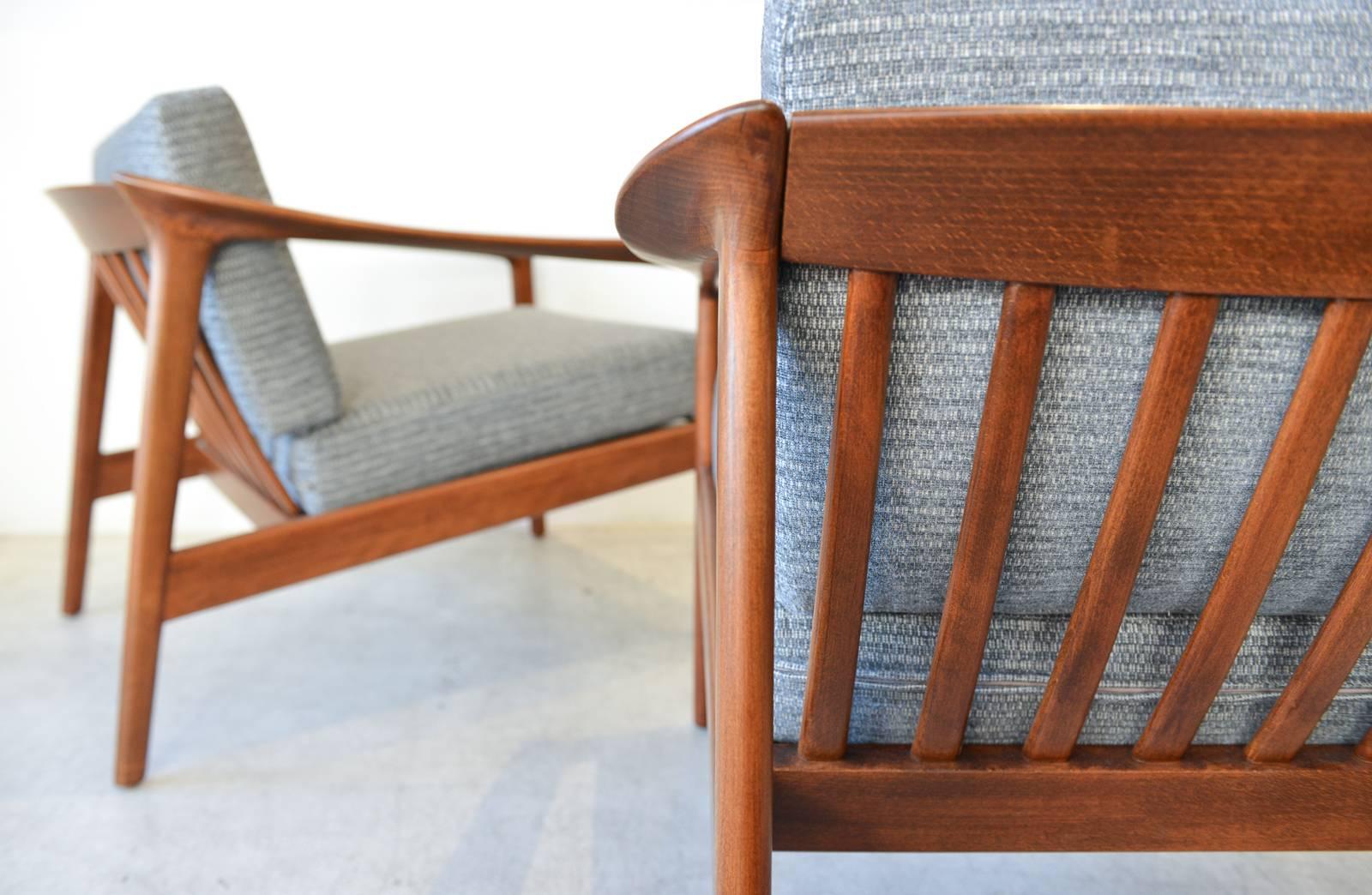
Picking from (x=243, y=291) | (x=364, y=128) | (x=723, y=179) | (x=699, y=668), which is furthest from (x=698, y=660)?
(x=364, y=128)

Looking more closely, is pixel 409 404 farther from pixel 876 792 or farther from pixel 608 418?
pixel 876 792

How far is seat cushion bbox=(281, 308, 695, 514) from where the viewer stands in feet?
3.55

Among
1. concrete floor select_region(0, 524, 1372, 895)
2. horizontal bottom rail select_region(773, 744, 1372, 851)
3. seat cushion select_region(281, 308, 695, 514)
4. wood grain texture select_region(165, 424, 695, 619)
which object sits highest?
horizontal bottom rail select_region(773, 744, 1372, 851)

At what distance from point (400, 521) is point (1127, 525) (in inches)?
33.5

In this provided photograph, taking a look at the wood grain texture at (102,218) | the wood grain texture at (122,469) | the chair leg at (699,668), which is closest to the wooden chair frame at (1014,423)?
the chair leg at (699,668)

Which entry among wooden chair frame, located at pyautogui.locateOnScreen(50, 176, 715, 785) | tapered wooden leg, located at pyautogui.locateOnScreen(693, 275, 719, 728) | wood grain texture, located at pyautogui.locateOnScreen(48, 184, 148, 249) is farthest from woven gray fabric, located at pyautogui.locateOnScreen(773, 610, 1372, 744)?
wood grain texture, located at pyautogui.locateOnScreen(48, 184, 148, 249)

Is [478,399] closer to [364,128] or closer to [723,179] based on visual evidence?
[723,179]

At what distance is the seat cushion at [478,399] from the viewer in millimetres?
1082

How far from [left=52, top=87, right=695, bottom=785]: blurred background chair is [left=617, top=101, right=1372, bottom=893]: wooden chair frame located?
0.57m

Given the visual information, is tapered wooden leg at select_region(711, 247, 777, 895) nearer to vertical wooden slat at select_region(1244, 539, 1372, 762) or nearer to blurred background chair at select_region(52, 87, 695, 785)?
vertical wooden slat at select_region(1244, 539, 1372, 762)

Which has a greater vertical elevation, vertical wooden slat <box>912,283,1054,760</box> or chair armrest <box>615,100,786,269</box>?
chair armrest <box>615,100,786,269</box>

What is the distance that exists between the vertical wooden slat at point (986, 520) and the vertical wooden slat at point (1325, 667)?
0.60 feet

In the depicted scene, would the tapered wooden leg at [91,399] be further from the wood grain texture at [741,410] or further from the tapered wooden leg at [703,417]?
the wood grain texture at [741,410]

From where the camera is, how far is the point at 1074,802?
1.92ft
